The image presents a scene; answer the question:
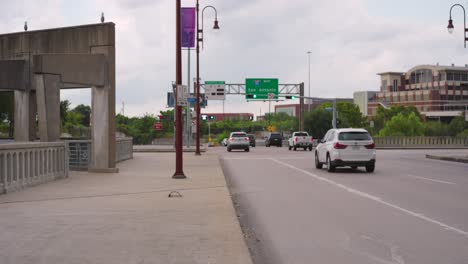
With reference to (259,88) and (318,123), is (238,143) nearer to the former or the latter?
(259,88)

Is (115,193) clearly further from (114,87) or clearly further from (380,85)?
(380,85)

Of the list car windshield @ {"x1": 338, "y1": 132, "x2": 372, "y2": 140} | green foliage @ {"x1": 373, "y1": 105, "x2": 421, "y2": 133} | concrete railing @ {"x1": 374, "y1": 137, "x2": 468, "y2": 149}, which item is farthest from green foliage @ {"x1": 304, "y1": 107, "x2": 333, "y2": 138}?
car windshield @ {"x1": 338, "y1": 132, "x2": 372, "y2": 140}

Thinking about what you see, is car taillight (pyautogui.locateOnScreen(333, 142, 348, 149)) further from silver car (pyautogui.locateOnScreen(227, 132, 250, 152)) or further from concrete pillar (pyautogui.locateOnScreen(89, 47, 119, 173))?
silver car (pyautogui.locateOnScreen(227, 132, 250, 152))

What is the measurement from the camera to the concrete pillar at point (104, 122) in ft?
73.0

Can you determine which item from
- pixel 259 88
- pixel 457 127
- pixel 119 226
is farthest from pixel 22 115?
pixel 457 127

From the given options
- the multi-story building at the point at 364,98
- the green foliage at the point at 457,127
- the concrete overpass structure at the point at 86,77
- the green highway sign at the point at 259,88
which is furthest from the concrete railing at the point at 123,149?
the multi-story building at the point at 364,98

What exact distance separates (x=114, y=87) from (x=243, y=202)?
10237mm

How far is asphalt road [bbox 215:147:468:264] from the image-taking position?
816 cm

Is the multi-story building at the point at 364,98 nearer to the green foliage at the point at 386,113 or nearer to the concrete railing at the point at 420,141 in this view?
the green foliage at the point at 386,113

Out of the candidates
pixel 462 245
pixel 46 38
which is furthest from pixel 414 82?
pixel 462 245

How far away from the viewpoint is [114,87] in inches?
898

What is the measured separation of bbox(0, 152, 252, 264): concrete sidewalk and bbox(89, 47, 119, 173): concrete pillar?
17.2 feet

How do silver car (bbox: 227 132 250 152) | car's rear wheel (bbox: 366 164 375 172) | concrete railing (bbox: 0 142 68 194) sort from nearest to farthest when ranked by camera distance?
concrete railing (bbox: 0 142 68 194) < car's rear wheel (bbox: 366 164 375 172) < silver car (bbox: 227 132 250 152)

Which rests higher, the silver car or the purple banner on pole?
the purple banner on pole
